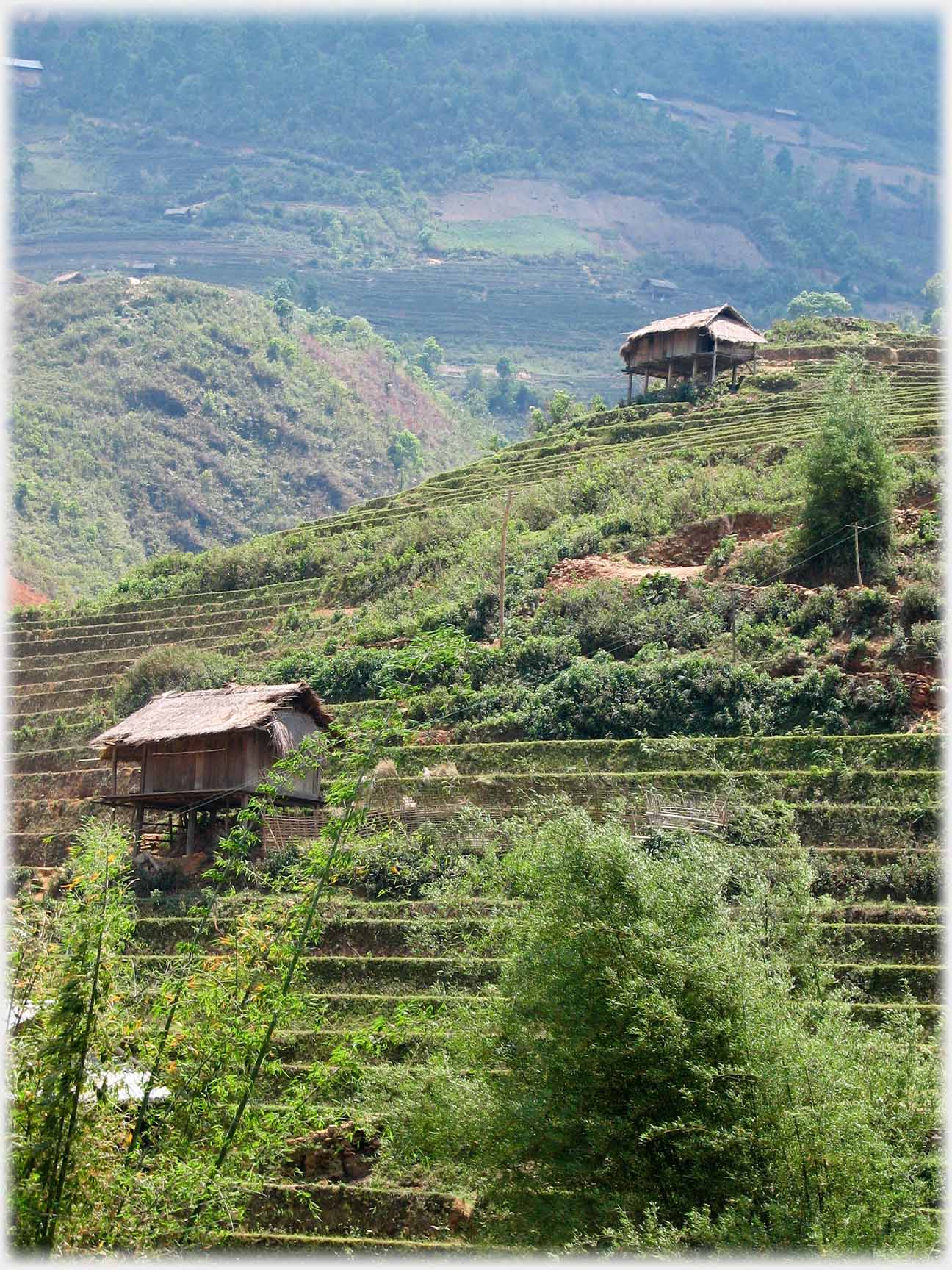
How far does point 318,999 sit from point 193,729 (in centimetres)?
861

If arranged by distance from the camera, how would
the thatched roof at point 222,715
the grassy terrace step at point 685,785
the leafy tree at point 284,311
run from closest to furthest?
the grassy terrace step at point 685,785 < the thatched roof at point 222,715 < the leafy tree at point 284,311

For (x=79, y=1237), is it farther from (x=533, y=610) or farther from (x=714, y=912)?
(x=533, y=610)

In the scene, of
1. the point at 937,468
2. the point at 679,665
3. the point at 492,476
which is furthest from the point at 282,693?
the point at 492,476

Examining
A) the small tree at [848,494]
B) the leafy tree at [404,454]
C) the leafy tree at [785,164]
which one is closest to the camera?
the small tree at [848,494]

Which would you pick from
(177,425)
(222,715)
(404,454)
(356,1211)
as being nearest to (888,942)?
(356,1211)

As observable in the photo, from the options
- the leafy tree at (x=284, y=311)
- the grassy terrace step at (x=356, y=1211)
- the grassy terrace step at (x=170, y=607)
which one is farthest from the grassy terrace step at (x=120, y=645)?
the leafy tree at (x=284, y=311)

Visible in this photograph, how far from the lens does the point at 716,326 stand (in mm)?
54062

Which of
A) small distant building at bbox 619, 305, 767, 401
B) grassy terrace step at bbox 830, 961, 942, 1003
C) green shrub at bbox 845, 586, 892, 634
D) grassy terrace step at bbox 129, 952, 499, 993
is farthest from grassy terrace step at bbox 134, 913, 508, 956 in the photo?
small distant building at bbox 619, 305, 767, 401

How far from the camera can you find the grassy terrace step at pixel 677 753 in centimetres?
2717

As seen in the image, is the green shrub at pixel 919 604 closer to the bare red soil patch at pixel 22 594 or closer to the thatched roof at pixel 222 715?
the thatched roof at pixel 222 715

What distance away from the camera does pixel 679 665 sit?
106 feet

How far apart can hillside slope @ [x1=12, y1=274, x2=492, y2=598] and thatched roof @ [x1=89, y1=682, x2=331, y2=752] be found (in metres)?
49.2

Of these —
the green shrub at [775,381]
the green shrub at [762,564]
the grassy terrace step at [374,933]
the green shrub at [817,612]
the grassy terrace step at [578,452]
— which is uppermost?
the green shrub at [775,381]

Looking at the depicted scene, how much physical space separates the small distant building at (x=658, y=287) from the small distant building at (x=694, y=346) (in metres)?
117
